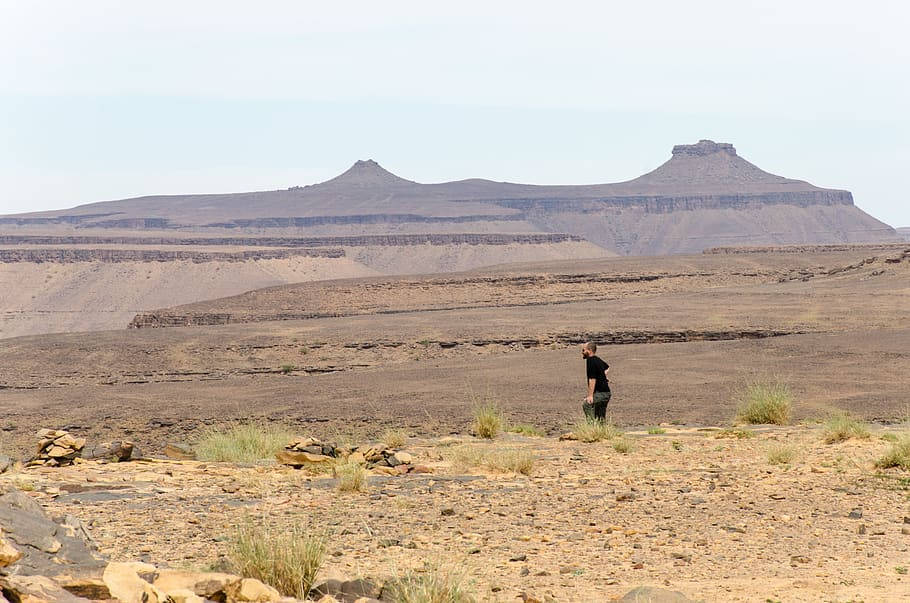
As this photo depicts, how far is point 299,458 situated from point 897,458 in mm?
6609

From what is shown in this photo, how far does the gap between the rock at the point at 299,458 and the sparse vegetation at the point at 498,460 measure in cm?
153

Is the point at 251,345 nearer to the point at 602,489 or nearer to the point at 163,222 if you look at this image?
the point at 602,489

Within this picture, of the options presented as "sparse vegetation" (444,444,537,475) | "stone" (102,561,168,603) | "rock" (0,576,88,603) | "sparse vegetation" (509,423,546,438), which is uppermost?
"rock" (0,576,88,603)

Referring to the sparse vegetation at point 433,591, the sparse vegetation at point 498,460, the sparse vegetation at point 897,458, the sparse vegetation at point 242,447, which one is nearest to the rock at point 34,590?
the sparse vegetation at point 433,591

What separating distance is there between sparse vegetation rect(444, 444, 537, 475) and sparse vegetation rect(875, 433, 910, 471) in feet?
12.4

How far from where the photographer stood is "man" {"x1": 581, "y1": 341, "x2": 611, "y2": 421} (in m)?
16.6

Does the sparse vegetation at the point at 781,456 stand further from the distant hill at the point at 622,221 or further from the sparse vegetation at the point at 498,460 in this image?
the distant hill at the point at 622,221

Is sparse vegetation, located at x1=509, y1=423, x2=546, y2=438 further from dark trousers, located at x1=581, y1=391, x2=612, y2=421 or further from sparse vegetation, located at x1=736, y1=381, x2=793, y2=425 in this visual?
sparse vegetation, located at x1=736, y1=381, x2=793, y2=425

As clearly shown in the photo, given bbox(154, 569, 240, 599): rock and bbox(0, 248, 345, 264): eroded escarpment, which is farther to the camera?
bbox(0, 248, 345, 264): eroded escarpment

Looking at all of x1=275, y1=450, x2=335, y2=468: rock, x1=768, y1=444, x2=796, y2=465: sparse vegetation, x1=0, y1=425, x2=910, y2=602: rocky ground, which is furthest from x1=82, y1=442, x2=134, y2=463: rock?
x1=768, y1=444, x2=796, y2=465: sparse vegetation

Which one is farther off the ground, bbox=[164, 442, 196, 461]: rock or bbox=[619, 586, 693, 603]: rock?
bbox=[619, 586, 693, 603]: rock

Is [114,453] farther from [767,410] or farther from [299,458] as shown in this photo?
[767,410]

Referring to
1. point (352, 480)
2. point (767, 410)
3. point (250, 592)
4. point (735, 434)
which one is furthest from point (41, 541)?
point (767, 410)

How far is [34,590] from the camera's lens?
19.3 feet
